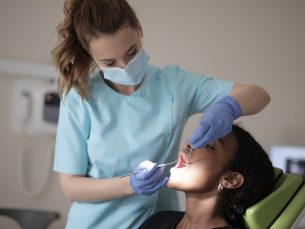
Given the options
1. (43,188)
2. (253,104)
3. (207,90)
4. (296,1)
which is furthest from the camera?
(43,188)

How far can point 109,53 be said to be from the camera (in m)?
1.09

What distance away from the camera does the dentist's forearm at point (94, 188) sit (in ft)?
3.81

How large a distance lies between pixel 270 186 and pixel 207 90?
397mm

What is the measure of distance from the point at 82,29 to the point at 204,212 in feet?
2.30

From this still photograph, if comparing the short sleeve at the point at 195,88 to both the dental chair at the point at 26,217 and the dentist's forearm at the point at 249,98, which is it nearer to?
the dentist's forearm at the point at 249,98

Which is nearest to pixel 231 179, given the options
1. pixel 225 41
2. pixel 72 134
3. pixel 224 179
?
pixel 224 179

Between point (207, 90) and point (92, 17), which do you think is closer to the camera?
point (92, 17)

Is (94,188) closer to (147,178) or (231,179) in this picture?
(147,178)

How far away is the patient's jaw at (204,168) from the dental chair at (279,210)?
0.52 ft

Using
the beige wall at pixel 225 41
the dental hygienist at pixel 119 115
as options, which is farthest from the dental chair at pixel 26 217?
the dental hygienist at pixel 119 115

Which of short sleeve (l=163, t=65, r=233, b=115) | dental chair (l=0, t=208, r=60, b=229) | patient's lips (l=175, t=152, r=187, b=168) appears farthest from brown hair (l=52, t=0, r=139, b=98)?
dental chair (l=0, t=208, r=60, b=229)

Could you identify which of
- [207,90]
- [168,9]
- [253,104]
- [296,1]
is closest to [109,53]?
[207,90]

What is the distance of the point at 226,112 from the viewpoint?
108 centimetres

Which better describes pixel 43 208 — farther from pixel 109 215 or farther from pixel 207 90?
pixel 207 90
